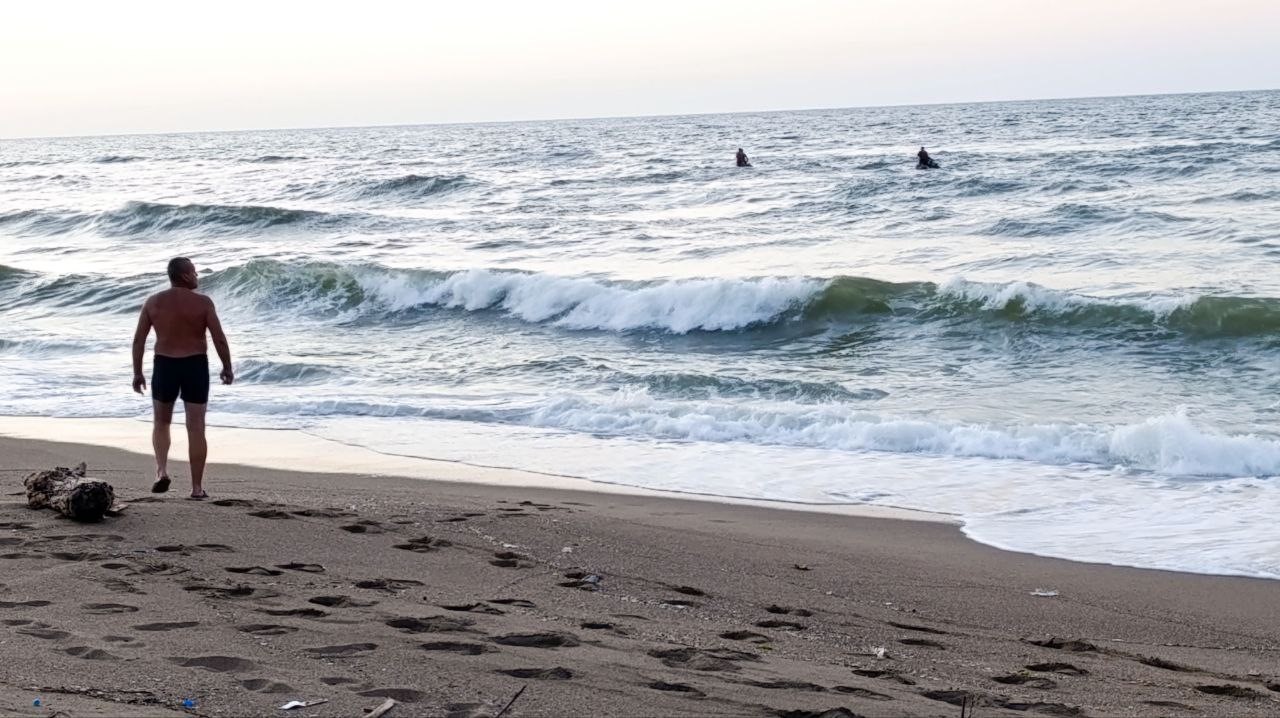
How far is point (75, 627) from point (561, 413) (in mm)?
6446

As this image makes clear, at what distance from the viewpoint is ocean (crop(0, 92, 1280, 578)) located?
26.4 ft

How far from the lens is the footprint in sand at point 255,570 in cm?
502

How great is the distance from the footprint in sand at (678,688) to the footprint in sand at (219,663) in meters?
1.23

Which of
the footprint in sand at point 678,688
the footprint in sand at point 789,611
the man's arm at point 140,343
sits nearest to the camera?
the footprint in sand at point 678,688

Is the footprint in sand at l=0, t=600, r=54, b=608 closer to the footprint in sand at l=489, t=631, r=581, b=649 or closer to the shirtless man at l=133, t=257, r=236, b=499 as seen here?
the footprint in sand at l=489, t=631, r=581, b=649

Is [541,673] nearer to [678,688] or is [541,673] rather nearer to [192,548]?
[678,688]

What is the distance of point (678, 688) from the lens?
3.54 meters

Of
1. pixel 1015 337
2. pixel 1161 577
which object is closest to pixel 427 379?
pixel 1015 337

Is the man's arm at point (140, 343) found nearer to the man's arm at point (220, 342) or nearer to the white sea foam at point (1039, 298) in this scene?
the man's arm at point (220, 342)

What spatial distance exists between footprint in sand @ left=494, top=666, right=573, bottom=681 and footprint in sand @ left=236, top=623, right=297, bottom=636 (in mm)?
877

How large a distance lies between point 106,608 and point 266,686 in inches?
46.9

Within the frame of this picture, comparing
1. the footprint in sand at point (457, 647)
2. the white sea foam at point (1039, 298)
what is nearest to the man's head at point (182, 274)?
the footprint in sand at point (457, 647)

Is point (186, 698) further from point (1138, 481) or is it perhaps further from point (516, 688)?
point (1138, 481)

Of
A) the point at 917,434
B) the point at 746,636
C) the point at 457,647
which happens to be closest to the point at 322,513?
the point at 457,647
